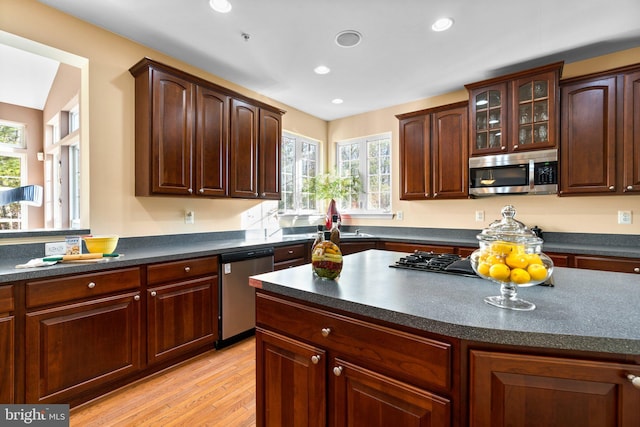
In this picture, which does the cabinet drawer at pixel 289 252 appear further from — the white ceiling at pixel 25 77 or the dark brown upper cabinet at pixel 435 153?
the white ceiling at pixel 25 77

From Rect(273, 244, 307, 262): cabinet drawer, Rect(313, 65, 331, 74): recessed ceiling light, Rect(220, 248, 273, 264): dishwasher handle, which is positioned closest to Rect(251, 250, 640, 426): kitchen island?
Rect(220, 248, 273, 264): dishwasher handle

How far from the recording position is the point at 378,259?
197 cm

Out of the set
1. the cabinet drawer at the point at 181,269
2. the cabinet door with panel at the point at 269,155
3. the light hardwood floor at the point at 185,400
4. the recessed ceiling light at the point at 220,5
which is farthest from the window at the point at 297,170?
the light hardwood floor at the point at 185,400

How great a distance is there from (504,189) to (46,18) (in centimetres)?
424

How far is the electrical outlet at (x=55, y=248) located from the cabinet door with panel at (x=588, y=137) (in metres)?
4.26

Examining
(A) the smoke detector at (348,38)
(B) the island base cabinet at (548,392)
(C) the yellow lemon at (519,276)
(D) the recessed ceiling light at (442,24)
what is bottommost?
(B) the island base cabinet at (548,392)

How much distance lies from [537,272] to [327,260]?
2.54 feet

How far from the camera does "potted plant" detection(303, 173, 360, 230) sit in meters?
4.54

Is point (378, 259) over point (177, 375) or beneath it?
over

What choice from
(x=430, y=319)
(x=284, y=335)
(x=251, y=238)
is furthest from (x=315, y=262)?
(x=251, y=238)

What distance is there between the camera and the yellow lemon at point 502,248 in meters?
0.98

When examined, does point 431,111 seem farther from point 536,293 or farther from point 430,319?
point 430,319

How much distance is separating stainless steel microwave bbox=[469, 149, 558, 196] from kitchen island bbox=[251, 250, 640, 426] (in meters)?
1.74

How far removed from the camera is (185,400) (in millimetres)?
2014
